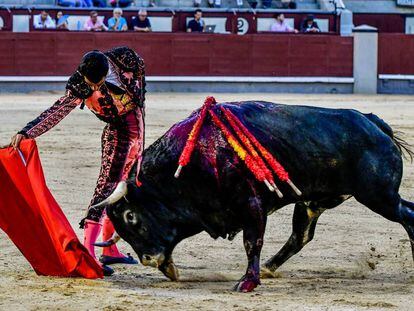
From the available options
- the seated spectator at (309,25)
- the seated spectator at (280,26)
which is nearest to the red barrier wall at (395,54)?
the seated spectator at (309,25)

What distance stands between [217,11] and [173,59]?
128 cm

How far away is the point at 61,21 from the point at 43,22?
0.95ft

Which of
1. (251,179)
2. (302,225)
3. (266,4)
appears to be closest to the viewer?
(251,179)

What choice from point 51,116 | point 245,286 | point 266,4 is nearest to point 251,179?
point 245,286

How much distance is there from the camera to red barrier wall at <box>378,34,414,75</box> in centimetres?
1805

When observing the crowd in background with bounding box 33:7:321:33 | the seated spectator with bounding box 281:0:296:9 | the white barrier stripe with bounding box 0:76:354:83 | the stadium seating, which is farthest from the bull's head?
the seated spectator with bounding box 281:0:296:9

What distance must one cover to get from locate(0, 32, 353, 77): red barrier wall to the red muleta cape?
1181 centimetres

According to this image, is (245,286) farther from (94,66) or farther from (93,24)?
(93,24)

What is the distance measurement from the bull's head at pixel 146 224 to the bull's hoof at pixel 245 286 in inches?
16.4

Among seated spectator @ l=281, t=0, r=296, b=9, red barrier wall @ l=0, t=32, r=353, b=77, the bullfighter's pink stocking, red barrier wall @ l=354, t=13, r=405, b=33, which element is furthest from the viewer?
red barrier wall @ l=354, t=13, r=405, b=33

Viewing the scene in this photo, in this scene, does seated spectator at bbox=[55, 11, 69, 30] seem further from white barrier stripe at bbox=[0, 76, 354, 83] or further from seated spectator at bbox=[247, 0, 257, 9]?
seated spectator at bbox=[247, 0, 257, 9]

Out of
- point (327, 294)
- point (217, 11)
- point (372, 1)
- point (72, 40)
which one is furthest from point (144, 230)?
point (372, 1)

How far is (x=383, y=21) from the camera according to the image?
2172cm

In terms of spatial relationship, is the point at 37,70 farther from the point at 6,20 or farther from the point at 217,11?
the point at 217,11
